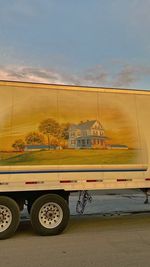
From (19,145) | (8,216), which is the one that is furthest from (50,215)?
(19,145)

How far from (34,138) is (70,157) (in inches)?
39.7

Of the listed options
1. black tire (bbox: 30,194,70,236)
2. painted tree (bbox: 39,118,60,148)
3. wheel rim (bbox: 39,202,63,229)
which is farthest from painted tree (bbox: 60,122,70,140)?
wheel rim (bbox: 39,202,63,229)

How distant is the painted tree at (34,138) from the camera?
8.76m

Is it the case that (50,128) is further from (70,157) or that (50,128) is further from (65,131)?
(70,157)

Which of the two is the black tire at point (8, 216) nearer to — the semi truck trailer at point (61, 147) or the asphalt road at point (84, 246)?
the semi truck trailer at point (61, 147)

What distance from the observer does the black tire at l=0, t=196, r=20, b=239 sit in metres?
8.30

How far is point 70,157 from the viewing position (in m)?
8.98

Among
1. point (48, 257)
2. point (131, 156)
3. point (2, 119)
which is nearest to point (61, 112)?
point (2, 119)

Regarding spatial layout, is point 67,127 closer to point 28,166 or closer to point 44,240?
point 28,166

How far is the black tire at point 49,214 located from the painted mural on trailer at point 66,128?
2.96 feet

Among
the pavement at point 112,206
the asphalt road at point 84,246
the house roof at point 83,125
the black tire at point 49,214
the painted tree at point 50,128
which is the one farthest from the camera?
the pavement at point 112,206

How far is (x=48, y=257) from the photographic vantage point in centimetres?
656

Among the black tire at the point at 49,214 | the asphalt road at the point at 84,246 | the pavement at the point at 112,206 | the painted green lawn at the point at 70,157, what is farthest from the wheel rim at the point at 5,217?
the pavement at the point at 112,206

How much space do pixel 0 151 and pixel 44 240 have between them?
2.27 m
